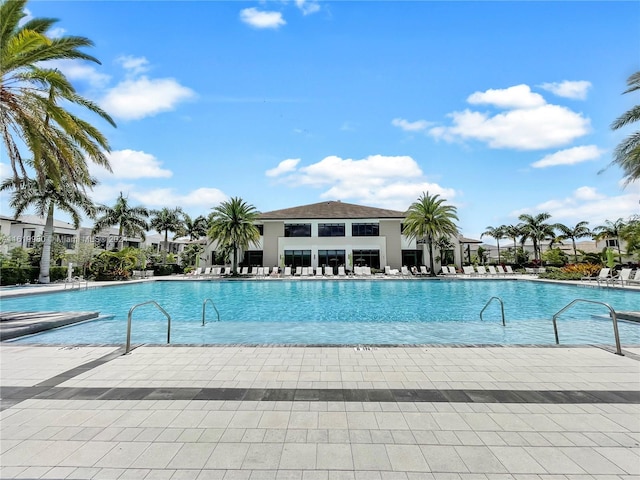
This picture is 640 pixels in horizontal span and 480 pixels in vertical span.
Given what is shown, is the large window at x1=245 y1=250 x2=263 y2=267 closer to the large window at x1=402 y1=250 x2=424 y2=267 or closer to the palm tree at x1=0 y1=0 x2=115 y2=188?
the large window at x1=402 y1=250 x2=424 y2=267

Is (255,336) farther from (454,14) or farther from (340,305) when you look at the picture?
(454,14)

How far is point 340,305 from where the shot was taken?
14.5 metres

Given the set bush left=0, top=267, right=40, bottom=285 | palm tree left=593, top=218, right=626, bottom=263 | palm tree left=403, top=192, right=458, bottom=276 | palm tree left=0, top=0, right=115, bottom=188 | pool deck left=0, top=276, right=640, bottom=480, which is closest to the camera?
pool deck left=0, top=276, right=640, bottom=480

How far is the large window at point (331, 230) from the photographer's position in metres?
34.4

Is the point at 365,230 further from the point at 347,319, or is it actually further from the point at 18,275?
the point at 18,275

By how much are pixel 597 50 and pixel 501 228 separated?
147 ft

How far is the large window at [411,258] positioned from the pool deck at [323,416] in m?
29.3

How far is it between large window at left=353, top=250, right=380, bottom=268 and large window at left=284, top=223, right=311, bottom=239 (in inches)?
218

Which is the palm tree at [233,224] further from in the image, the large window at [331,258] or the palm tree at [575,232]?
the palm tree at [575,232]

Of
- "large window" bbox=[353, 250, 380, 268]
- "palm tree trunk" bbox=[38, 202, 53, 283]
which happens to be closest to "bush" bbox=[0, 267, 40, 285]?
"palm tree trunk" bbox=[38, 202, 53, 283]

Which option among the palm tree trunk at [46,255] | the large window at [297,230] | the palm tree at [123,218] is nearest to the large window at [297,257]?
the large window at [297,230]

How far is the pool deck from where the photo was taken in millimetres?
2611

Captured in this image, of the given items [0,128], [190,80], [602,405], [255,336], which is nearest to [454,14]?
[190,80]

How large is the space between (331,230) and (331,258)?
9.81 feet
